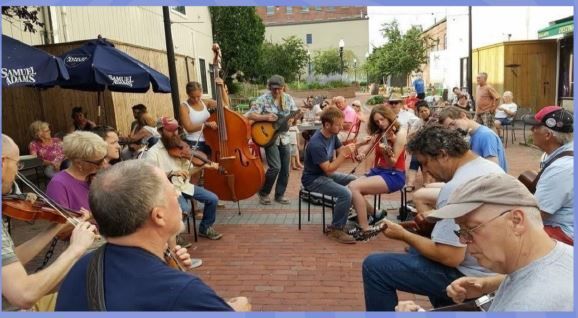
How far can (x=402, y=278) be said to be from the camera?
281 centimetres

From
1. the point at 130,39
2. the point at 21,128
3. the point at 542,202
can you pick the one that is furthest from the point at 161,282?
the point at 130,39

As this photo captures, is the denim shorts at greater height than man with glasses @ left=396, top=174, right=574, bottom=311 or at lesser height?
lesser

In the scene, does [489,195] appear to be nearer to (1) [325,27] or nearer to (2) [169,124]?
(2) [169,124]

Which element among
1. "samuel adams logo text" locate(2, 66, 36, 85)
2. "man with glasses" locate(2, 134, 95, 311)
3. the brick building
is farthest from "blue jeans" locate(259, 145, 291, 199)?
the brick building

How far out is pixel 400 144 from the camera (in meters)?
5.11

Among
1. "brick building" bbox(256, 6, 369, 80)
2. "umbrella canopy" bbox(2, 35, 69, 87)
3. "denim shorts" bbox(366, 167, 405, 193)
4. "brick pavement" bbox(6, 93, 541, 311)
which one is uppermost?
A: "brick building" bbox(256, 6, 369, 80)

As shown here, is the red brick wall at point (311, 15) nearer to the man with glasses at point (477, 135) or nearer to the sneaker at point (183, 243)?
the sneaker at point (183, 243)

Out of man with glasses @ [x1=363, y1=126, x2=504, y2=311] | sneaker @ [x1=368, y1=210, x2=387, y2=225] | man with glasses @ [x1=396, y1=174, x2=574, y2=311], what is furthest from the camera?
sneaker @ [x1=368, y1=210, x2=387, y2=225]

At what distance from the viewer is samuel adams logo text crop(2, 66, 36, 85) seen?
4523mm

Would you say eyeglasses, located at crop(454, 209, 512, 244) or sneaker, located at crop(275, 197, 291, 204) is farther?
sneaker, located at crop(275, 197, 291, 204)

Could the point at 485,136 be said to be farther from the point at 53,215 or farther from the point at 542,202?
the point at 53,215

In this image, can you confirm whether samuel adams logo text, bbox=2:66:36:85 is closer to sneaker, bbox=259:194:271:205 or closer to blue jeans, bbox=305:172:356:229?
blue jeans, bbox=305:172:356:229

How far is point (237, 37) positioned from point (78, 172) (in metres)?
21.6

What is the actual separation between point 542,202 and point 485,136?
1.72 meters
